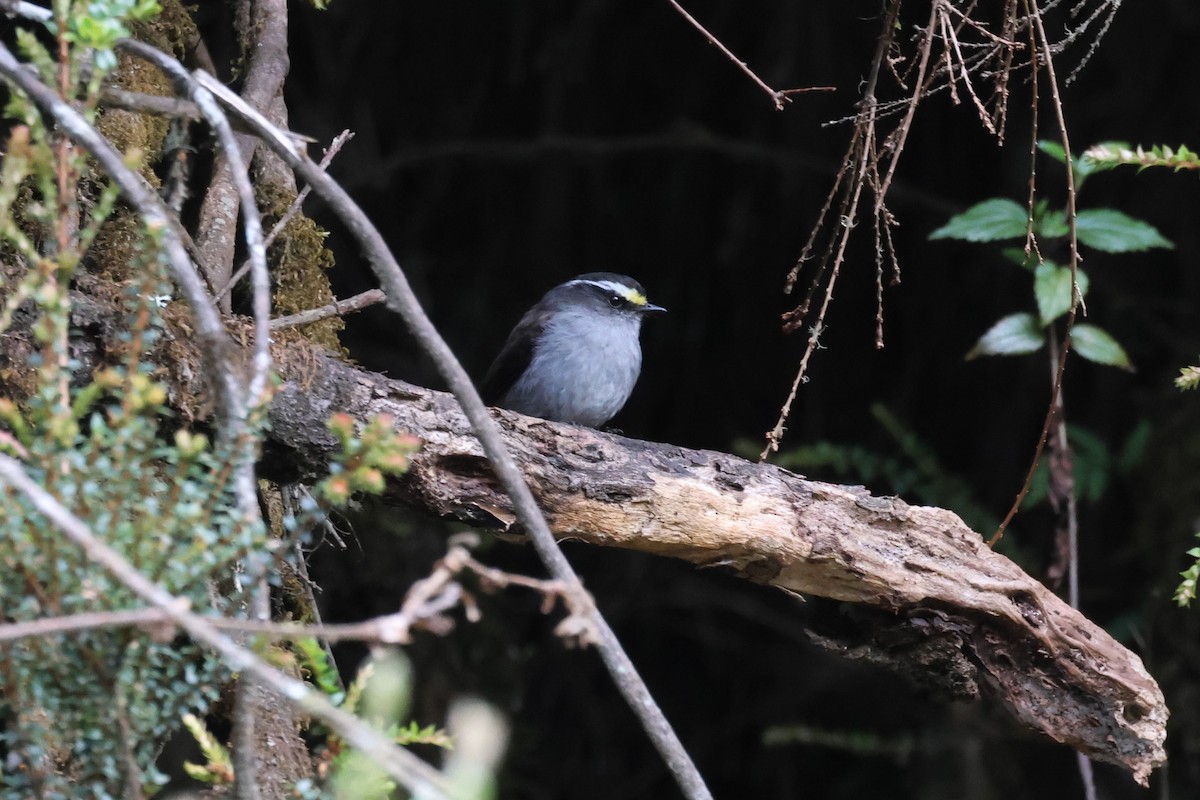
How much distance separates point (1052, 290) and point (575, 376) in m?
1.84

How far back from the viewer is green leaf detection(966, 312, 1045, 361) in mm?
3555

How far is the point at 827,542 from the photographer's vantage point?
2.77m

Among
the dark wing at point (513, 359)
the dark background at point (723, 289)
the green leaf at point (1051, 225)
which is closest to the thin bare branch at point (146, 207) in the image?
the green leaf at point (1051, 225)

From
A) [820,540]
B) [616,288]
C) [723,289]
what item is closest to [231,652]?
[820,540]

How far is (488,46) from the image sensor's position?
577cm

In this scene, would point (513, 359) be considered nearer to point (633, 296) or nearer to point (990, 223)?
point (633, 296)

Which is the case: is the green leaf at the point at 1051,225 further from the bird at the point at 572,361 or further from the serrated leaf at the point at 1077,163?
the bird at the point at 572,361

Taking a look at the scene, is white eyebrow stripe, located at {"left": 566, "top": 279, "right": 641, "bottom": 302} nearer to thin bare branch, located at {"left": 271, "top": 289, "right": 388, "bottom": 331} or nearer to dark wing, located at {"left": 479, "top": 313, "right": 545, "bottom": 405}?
dark wing, located at {"left": 479, "top": 313, "right": 545, "bottom": 405}

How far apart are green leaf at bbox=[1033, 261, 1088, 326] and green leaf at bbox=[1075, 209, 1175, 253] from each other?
0.36ft

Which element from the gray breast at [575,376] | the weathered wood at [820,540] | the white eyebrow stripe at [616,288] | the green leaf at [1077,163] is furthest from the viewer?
the white eyebrow stripe at [616,288]

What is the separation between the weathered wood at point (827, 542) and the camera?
98.6 inches

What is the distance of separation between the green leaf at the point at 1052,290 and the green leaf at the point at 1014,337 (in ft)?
0.32

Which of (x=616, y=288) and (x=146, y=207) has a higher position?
(x=146, y=207)

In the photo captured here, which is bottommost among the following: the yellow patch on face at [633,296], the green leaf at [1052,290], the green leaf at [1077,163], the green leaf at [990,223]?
the yellow patch on face at [633,296]
